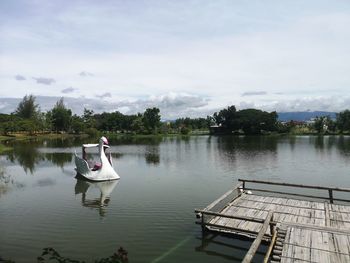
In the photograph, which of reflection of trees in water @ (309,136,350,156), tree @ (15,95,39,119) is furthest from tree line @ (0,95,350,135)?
reflection of trees in water @ (309,136,350,156)

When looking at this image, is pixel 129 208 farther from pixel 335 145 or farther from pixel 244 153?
pixel 335 145

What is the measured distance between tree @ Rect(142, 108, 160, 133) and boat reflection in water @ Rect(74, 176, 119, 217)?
90821 mm

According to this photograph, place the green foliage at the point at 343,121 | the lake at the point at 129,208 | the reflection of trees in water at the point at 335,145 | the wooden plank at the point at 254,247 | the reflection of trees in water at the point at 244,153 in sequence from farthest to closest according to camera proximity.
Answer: the green foliage at the point at 343,121 → the reflection of trees in water at the point at 335,145 → the reflection of trees in water at the point at 244,153 → the lake at the point at 129,208 → the wooden plank at the point at 254,247

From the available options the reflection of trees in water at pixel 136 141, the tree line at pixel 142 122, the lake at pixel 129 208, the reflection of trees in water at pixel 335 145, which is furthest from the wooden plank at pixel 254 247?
the tree line at pixel 142 122

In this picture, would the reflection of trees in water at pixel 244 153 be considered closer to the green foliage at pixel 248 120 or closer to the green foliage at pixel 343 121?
the green foliage at pixel 248 120

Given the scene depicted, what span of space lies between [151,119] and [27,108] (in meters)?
47.5

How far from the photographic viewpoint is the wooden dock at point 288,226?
9781 mm

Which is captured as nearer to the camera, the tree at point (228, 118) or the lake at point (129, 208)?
the lake at point (129, 208)

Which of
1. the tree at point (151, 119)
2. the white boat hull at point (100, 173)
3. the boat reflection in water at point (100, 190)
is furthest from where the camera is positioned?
the tree at point (151, 119)

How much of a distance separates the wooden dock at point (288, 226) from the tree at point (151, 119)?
101308mm

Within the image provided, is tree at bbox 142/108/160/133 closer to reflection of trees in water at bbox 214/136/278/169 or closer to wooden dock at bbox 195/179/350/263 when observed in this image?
reflection of trees in water at bbox 214/136/278/169

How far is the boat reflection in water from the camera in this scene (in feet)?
64.7

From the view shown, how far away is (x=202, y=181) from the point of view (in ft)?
87.1

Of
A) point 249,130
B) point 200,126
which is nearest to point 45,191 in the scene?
point 249,130
